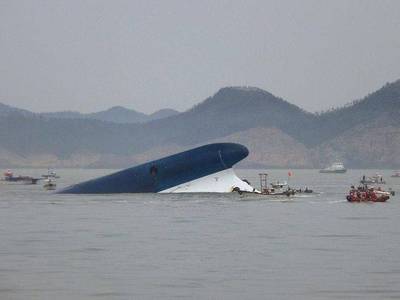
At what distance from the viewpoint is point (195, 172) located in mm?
126688

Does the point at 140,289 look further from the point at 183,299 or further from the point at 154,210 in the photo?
the point at 154,210

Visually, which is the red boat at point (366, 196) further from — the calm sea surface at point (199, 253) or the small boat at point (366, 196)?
the calm sea surface at point (199, 253)

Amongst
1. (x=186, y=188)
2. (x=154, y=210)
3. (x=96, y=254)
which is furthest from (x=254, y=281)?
(x=186, y=188)

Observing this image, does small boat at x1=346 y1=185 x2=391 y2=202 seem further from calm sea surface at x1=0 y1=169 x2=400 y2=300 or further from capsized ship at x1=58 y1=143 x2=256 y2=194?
capsized ship at x1=58 y1=143 x2=256 y2=194

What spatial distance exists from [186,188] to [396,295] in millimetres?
89685

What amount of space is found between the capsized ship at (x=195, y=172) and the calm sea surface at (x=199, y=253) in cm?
2155

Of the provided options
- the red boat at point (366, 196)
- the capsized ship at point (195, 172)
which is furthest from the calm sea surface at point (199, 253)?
the capsized ship at point (195, 172)

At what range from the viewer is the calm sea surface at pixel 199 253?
42.0 m

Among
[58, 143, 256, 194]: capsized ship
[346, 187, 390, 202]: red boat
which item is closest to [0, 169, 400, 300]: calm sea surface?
[346, 187, 390, 202]: red boat

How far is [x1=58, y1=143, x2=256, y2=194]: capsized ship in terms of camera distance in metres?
127

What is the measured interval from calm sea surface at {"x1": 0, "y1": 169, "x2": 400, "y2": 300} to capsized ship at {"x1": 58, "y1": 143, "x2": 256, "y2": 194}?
21.5m

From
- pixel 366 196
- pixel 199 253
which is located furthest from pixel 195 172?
pixel 199 253

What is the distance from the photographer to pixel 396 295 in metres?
39.9

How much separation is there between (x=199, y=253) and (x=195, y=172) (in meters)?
70.0
